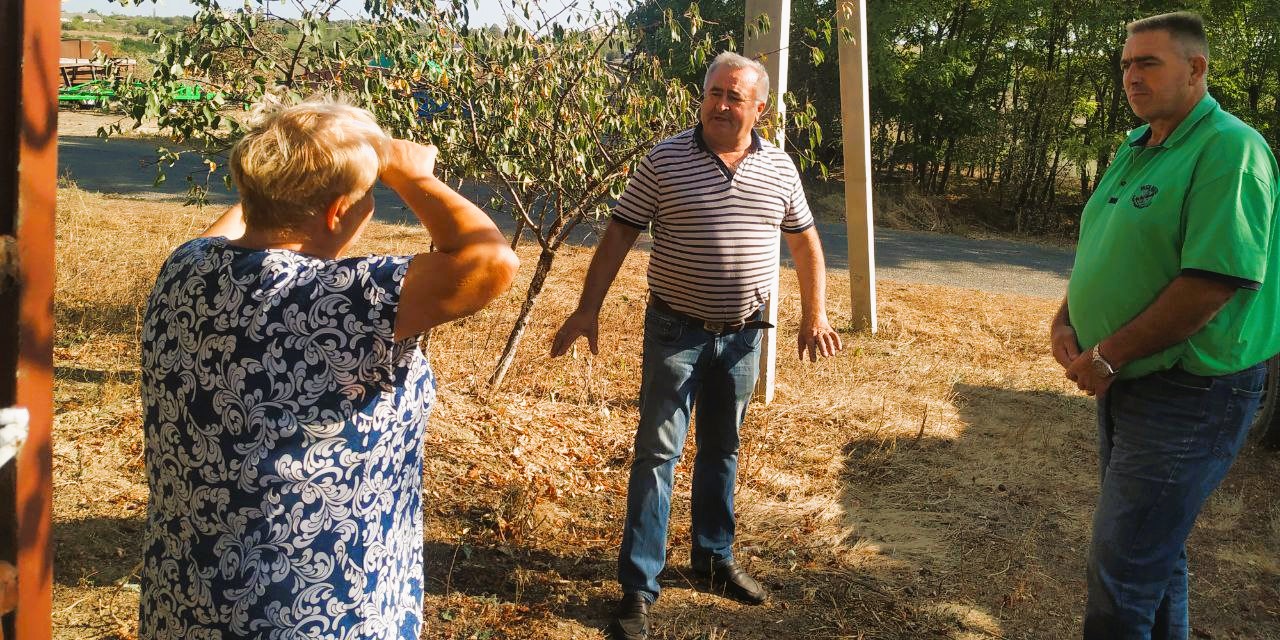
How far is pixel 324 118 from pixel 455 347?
4931 mm

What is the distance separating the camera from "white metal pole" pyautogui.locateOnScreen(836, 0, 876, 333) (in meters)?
7.05

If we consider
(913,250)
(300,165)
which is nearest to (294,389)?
(300,165)

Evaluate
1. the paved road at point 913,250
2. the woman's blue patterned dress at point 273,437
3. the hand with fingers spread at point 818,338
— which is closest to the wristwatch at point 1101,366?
the hand with fingers spread at point 818,338

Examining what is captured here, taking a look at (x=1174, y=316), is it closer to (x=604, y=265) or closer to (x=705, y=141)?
(x=705, y=141)

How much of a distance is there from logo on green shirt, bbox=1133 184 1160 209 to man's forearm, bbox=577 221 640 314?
5.15 feet

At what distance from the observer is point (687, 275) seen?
3.62 metres

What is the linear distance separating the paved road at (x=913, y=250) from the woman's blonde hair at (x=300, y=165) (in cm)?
849

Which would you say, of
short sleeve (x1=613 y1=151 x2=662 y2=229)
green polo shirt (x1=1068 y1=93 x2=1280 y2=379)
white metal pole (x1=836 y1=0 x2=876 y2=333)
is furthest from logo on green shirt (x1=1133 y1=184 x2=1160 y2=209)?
white metal pole (x1=836 y1=0 x2=876 y2=333)

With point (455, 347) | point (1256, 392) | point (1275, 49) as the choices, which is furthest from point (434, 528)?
point (1275, 49)

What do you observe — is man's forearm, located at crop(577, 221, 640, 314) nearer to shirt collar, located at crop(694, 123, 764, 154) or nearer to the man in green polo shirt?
shirt collar, located at crop(694, 123, 764, 154)

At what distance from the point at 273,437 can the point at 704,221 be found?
6.69 ft

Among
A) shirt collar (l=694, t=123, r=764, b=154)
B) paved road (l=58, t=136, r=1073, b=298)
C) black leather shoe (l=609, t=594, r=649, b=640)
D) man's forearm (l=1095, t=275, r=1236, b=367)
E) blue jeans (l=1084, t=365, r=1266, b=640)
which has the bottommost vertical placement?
black leather shoe (l=609, t=594, r=649, b=640)

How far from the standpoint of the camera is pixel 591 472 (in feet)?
16.9

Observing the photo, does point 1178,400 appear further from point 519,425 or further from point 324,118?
point 519,425
